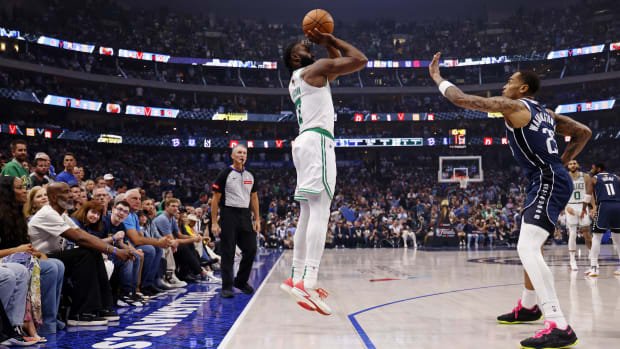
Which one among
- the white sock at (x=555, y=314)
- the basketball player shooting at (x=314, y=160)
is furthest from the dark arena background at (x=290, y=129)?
the white sock at (x=555, y=314)

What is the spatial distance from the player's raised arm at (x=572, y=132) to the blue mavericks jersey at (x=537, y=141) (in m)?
0.31

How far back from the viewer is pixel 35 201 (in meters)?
4.57

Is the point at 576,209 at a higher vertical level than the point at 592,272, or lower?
higher

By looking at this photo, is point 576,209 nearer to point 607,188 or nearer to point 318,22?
point 607,188

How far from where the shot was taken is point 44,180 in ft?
26.1

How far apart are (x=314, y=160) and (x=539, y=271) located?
1.77 metres

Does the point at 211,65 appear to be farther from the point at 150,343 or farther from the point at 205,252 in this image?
the point at 150,343

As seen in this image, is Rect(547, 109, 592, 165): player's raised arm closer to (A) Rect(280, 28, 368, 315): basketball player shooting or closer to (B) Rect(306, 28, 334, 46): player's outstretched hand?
(A) Rect(280, 28, 368, 315): basketball player shooting

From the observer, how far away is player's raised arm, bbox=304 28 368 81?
412 cm

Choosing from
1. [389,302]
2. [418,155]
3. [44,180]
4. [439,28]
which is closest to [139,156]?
[418,155]

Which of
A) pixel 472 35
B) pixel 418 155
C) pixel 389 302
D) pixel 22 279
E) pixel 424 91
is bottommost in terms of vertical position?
pixel 389 302

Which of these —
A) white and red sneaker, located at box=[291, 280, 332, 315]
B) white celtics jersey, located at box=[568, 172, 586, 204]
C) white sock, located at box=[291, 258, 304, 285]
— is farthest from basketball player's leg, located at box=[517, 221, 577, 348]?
white celtics jersey, located at box=[568, 172, 586, 204]

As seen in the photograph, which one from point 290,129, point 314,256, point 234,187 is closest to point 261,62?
point 290,129

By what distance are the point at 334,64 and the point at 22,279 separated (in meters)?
2.69
